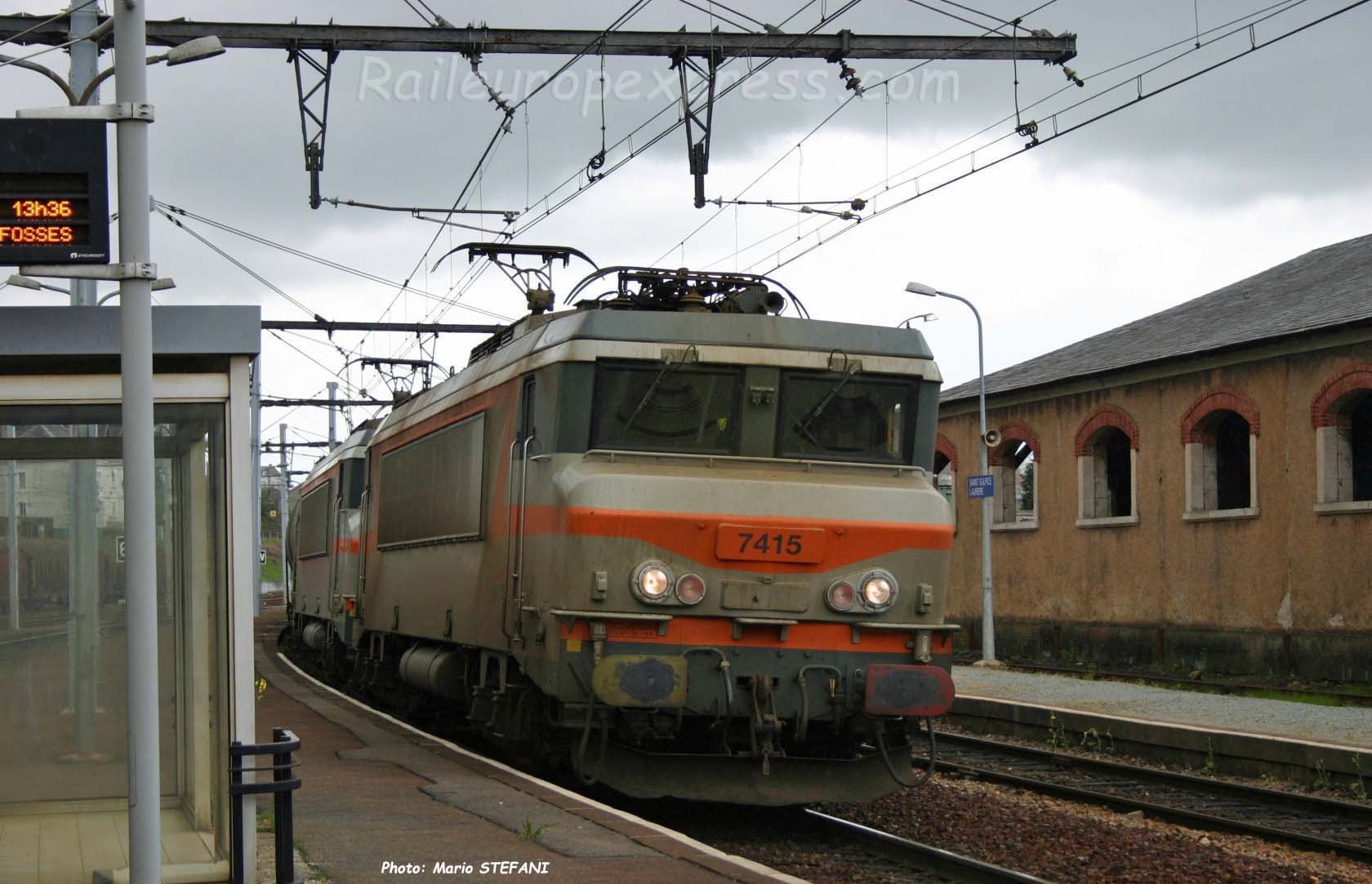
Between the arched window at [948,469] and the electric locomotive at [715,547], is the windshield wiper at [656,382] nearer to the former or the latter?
the electric locomotive at [715,547]

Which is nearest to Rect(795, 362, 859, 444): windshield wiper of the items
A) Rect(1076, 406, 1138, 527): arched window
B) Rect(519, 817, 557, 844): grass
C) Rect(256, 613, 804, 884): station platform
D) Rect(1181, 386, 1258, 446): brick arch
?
Rect(256, 613, 804, 884): station platform

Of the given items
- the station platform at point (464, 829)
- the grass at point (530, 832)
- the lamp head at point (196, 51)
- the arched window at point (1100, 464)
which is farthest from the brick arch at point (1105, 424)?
the lamp head at point (196, 51)

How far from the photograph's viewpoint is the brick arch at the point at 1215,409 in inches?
974

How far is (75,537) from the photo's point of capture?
7703 millimetres

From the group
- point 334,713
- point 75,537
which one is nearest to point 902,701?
point 75,537

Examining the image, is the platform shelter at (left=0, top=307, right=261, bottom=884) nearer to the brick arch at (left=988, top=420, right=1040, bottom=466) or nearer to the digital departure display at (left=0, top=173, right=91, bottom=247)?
the digital departure display at (left=0, top=173, right=91, bottom=247)

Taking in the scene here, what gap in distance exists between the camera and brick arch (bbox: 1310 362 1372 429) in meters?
22.4

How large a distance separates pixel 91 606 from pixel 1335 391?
19.7 meters

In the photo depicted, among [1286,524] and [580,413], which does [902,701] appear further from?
[1286,524]

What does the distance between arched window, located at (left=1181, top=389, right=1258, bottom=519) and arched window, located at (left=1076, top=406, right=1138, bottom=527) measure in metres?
1.58

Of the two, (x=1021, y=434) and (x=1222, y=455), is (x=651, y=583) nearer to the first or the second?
(x=1222, y=455)

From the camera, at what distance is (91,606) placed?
7703mm

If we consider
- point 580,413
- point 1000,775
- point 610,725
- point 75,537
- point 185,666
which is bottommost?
point 1000,775

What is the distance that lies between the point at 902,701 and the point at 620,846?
231cm
